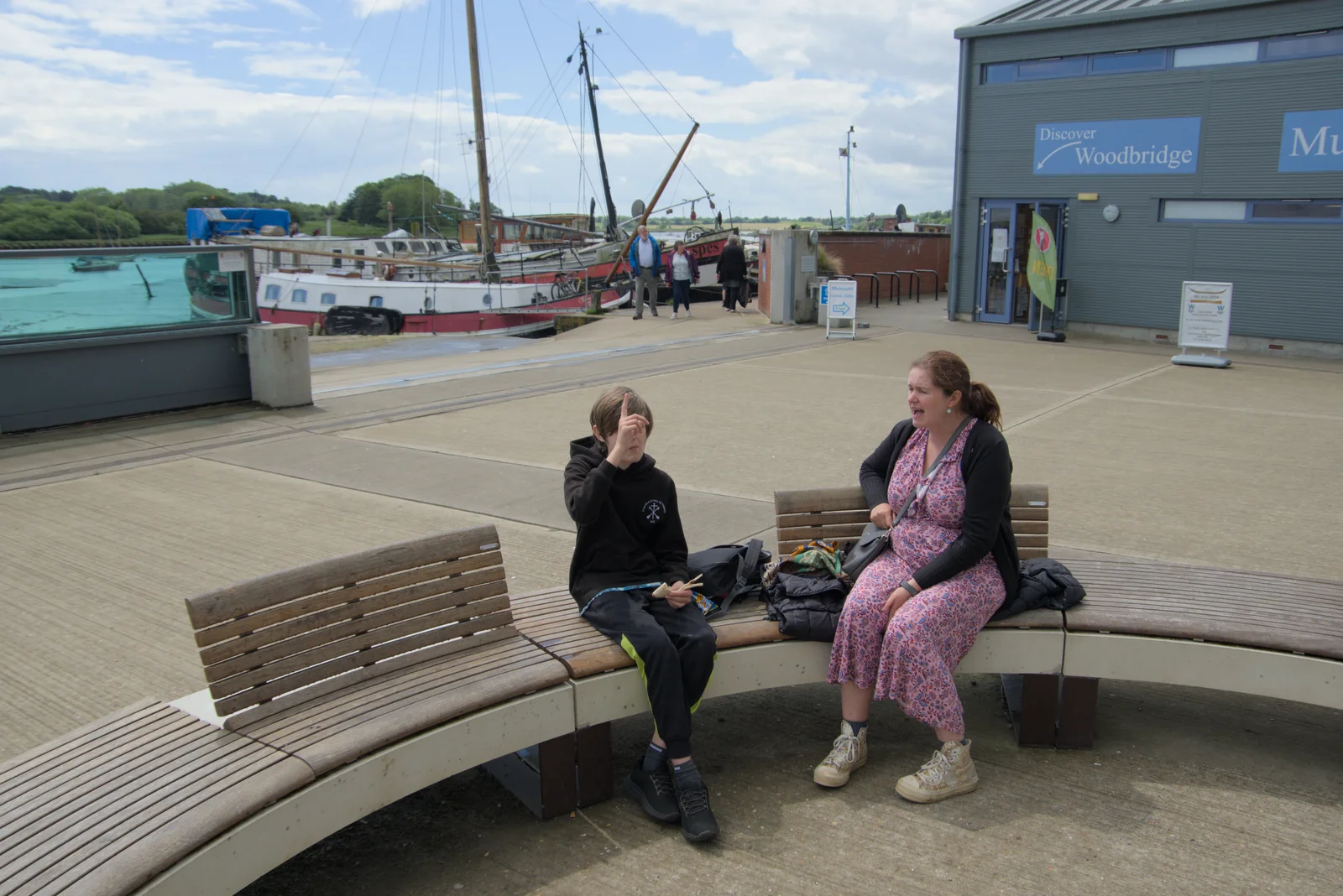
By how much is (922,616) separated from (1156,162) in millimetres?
15217

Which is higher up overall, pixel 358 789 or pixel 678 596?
pixel 678 596

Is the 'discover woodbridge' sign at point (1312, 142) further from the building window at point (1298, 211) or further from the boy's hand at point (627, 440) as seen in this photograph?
the boy's hand at point (627, 440)

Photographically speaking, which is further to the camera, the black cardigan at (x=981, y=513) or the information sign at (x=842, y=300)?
the information sign at (x=842, y=300)

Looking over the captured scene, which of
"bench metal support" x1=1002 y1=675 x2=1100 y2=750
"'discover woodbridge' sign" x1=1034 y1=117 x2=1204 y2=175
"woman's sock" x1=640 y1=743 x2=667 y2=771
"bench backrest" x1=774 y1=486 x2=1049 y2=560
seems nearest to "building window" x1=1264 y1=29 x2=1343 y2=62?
"'discover woodbridge' sign" x1=1034 y1=117 x2=1204 y2=175

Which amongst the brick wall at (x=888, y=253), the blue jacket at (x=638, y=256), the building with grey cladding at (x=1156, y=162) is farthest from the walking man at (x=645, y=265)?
the building with grey cladding at (x=1156, y=162)

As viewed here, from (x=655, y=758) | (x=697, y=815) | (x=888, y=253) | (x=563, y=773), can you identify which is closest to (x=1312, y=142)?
(x=888, y=253)

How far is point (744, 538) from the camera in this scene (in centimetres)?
631

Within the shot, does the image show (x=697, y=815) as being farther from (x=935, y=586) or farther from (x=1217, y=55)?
(x=1217, y=55)

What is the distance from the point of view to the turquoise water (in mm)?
8844

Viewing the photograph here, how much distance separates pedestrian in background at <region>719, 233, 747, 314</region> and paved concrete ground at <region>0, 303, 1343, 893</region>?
809cm

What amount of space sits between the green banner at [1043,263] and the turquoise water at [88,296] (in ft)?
40.6

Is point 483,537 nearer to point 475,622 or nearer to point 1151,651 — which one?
point 475,622

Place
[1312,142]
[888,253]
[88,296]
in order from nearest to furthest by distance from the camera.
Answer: [88,296] → [1312,142] → [888,253]

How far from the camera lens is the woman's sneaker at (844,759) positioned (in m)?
3.62
